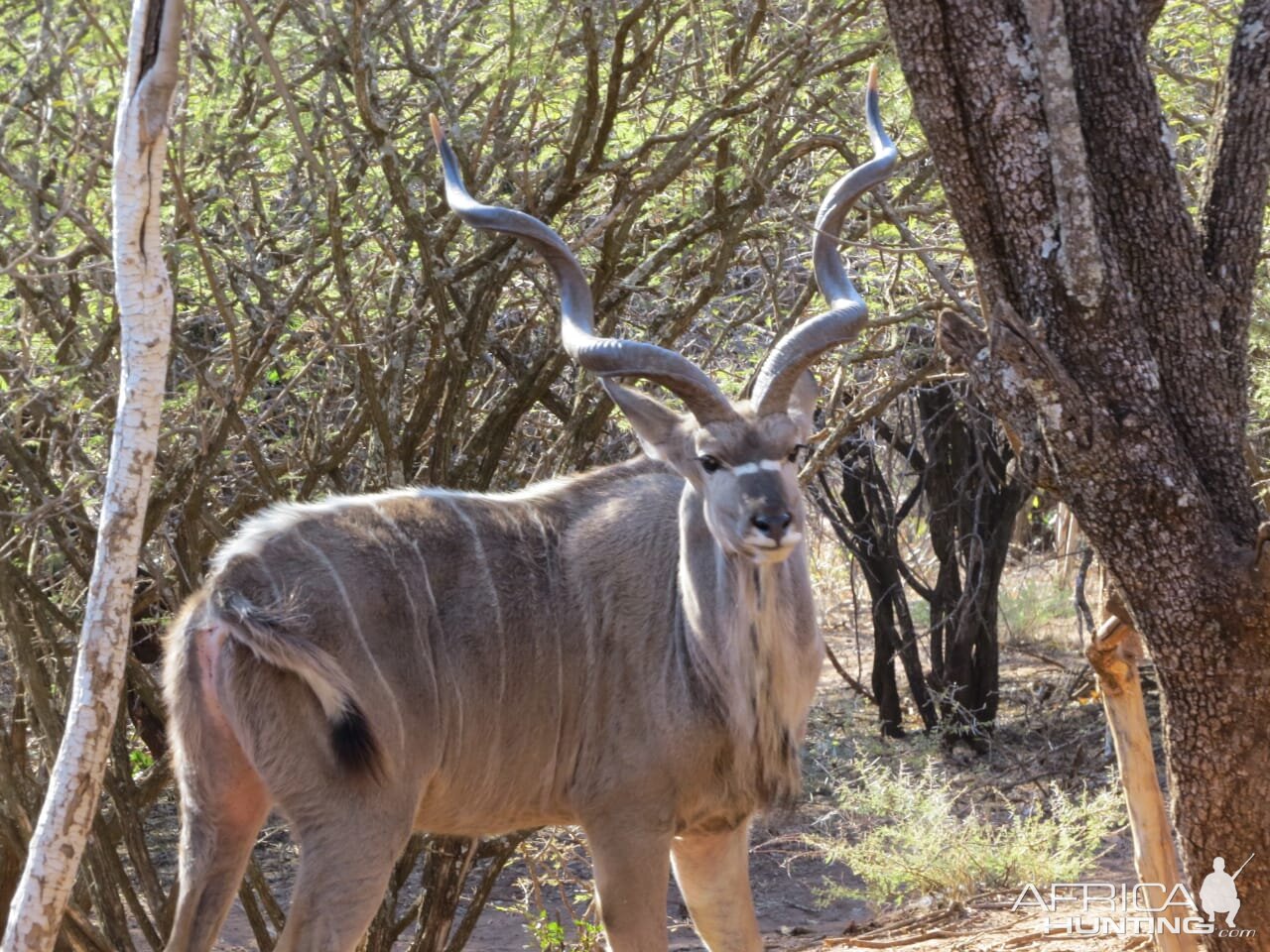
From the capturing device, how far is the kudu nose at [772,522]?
106 inches

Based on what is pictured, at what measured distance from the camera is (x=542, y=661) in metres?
3.00

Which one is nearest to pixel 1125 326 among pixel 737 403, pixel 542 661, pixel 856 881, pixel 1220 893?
pixel 1220 893

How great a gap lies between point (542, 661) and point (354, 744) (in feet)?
1.60

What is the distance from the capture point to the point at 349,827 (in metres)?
2.63

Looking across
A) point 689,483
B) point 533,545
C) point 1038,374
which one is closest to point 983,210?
point 1038,374

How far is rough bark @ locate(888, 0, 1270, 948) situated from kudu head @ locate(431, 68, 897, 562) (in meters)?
0.56

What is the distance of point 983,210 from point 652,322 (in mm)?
1623

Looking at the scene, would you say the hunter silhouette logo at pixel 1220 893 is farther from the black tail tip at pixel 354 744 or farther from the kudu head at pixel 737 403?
the black tail tip at pixel 354 744

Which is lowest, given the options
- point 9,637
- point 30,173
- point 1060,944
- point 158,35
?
point 1060,944

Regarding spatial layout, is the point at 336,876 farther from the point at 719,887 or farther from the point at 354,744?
the point at 719,887

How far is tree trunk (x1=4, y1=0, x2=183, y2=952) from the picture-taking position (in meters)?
2.18

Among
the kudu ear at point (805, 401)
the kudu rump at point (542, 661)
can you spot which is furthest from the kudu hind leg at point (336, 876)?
the kudu ear at point (805, 401)

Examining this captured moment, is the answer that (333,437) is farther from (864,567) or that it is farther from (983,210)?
(864,567)

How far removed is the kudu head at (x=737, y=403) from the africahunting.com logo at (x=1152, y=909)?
2.80 ft
